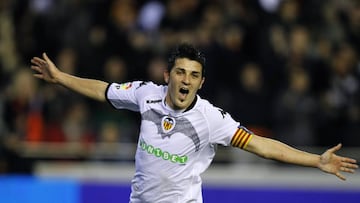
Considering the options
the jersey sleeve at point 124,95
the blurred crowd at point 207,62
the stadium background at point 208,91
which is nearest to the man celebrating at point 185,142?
the jersey sleeve at point 124,95

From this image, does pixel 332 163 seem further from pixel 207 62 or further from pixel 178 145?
pixel 207 62

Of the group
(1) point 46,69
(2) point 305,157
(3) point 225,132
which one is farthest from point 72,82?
(2) point 305,157

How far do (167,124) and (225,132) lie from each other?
16.9 inches

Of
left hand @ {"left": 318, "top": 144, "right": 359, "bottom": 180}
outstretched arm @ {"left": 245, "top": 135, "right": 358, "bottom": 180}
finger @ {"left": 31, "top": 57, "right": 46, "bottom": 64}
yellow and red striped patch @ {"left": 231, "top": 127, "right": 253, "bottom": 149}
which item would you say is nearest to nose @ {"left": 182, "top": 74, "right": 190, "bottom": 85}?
yellow and red striped patch @ {"left": 231, "top": 127, "right": 253, "bottom": 149}

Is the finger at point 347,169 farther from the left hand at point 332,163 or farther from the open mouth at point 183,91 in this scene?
the open mouth at point 183,91

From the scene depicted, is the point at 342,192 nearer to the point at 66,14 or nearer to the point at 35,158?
the point at 35,158

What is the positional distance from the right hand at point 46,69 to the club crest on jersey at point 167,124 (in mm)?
988

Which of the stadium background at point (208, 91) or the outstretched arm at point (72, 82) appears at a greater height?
the stadium background at point (208, 91)

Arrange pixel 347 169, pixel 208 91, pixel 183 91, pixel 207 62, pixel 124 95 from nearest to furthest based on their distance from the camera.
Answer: pixel 347 169, pixel 183 91, pixel 124 95, pixel 208 91, pixel 207 62

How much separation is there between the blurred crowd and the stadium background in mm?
15

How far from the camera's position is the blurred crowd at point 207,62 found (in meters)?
12.4

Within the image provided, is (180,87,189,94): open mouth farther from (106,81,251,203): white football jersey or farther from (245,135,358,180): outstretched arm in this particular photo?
(245,135,358,180): outstretched arm

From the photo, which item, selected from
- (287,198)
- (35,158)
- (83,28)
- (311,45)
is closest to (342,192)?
(287,198)

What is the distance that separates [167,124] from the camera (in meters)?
7.79
